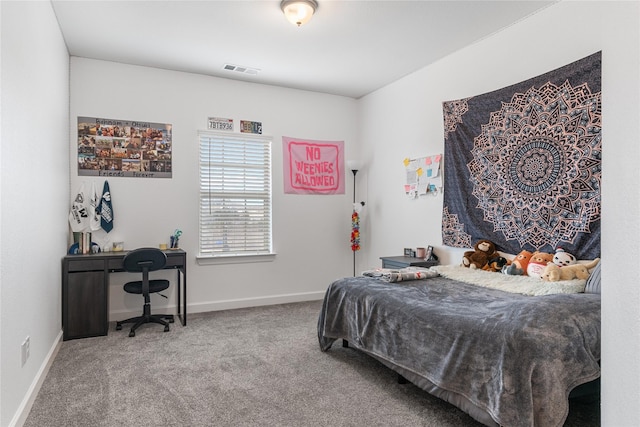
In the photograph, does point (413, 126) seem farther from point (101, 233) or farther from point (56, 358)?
point (56, 358)

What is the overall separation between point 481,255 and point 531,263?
1.71 ft

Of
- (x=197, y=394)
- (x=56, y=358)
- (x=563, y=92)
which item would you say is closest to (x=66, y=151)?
(x=56, y=358)

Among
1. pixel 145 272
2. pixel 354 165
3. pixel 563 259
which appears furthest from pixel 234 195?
pixel 563 259

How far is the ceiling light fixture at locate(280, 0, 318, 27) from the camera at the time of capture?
294 centimetres

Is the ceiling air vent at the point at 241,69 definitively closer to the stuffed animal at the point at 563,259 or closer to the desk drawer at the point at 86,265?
the desk drawer at the point at 86,265

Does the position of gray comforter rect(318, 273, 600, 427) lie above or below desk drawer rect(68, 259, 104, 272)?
below

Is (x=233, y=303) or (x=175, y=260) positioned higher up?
(x=175, y=260)

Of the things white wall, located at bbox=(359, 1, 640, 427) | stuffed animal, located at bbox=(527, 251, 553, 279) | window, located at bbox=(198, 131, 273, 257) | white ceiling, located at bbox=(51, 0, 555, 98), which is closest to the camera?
white wall, located at bbox=(359, 1, 640, 427)

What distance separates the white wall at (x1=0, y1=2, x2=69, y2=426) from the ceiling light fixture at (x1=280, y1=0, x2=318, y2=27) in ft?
5.48

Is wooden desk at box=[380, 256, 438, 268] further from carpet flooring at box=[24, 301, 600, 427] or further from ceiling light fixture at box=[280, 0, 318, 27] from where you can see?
ceiling light fixture at box=[280, 0, 318, 27]

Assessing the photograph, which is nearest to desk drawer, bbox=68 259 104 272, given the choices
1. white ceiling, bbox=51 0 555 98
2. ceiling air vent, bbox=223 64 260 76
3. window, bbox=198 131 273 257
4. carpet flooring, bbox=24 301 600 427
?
carpet flooring, bbox=24 301 600 427

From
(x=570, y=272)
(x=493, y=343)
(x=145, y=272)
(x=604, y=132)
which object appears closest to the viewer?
(x=604, y=132)

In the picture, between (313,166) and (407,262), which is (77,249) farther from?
(407,262)

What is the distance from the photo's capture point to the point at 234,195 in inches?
190
